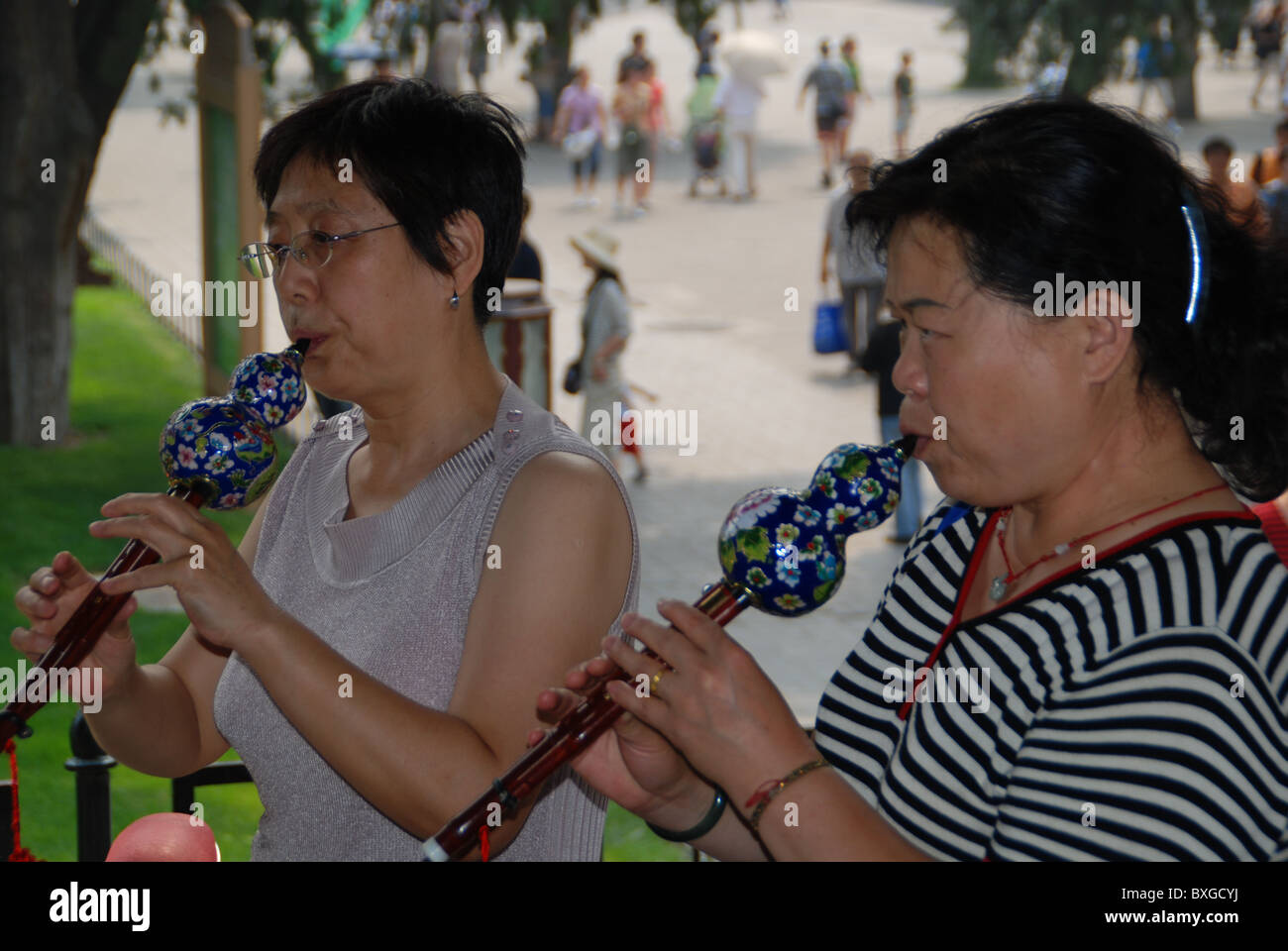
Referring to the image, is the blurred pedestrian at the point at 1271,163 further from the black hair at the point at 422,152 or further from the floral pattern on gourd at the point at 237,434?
the floral pattern on gourd at the point at 237,434

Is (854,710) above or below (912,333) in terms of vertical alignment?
below

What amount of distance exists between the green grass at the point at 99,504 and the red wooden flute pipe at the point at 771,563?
268cm

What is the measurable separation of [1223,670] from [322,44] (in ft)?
33.2

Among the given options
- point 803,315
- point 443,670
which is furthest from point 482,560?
point 803,315

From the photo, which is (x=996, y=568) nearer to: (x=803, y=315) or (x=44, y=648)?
(x=44, y=648)

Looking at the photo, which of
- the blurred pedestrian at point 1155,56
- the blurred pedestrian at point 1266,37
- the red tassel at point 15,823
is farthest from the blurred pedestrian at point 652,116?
the red tassel at point 15,823

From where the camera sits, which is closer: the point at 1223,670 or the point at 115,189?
the point at 1223,670

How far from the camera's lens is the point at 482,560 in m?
2.32

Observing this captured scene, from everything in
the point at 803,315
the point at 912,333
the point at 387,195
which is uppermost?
the point at 387,195

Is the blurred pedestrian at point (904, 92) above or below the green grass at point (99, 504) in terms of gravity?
above

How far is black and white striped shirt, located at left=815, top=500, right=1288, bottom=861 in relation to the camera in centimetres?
166

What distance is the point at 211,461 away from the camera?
92.7 inches

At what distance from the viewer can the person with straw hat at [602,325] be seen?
30.4 ft

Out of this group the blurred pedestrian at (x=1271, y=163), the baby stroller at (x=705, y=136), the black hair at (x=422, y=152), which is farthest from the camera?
the baby stroller at (x=705, y=136)
